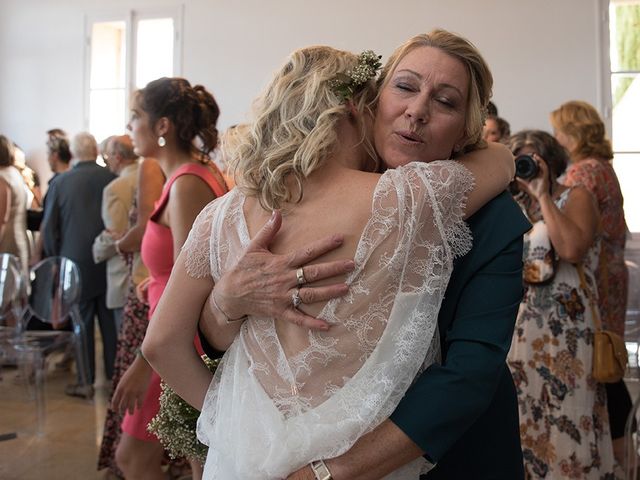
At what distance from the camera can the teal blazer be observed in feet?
4.04

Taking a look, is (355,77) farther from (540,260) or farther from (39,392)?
(39,392)

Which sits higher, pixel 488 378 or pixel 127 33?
pixel 127 33

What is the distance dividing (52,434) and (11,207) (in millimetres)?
1963

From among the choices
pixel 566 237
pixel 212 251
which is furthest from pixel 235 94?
pixel 212 251

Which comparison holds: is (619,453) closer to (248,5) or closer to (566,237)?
(566,237)

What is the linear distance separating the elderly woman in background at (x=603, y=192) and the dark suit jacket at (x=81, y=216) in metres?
3.56

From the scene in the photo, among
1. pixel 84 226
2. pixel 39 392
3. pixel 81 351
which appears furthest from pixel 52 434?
pixel 84 226

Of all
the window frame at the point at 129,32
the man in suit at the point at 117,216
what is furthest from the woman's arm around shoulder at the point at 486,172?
the window frame at the point at 129,32

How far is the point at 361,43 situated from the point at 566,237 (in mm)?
4943

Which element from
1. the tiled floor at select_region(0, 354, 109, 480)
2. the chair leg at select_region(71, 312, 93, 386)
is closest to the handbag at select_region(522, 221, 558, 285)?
the tiled floor at select_region(0, 354, 109, 480)

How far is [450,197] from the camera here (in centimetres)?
128

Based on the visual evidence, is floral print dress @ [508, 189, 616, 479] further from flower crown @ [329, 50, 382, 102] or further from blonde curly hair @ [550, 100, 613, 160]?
flower crown @ [329, 50, 382, 102]

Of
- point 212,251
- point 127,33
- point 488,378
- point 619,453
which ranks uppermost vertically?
point 127,33

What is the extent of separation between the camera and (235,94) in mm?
8031
